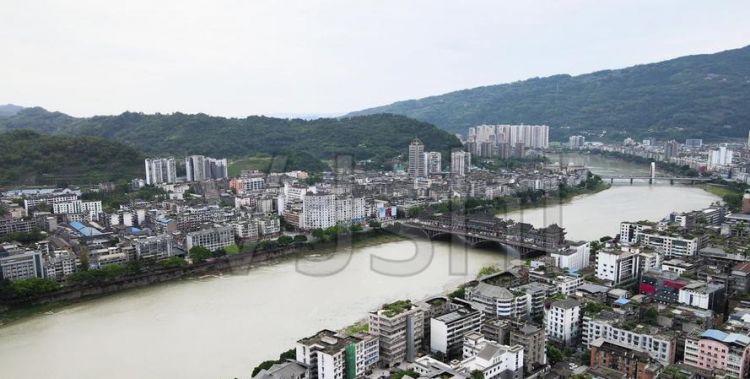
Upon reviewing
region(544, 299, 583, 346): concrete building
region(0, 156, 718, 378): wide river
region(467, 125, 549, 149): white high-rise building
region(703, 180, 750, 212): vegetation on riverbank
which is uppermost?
region(467, 125, 549, 149): white high-rise building

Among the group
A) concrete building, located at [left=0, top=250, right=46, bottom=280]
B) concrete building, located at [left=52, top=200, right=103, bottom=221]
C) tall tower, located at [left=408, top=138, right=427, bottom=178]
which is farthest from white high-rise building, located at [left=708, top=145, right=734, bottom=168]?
concrete building, located at [left=0, top=250, right=46, bottom=280]

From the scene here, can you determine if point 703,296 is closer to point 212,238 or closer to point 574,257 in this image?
point 574,257

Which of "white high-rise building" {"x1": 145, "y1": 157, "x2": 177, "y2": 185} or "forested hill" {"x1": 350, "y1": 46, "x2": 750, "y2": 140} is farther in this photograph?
"forested hill" {"x1": 350, "y1": 46, "x2": 750, "y2": 140}

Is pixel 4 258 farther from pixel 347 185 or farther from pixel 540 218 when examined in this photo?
pixel 540 218

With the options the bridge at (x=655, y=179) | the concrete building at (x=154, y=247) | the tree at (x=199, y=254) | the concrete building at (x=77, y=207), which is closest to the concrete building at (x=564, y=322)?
the tree at (x=199, y=254)

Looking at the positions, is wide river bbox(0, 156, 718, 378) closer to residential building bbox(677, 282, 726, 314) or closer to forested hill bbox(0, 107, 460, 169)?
residential building bbox(677, 282, 726, 314)

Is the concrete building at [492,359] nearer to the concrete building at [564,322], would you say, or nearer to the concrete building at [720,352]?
the concrete building at [564,322]

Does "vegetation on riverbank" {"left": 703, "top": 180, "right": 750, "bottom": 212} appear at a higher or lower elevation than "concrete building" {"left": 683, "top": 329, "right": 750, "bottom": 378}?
higher

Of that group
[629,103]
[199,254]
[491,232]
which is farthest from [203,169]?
[629,103]
